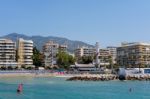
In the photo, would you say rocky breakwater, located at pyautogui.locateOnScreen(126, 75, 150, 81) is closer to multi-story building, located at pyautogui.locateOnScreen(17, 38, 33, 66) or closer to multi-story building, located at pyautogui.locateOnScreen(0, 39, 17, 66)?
multi-story building, located at pyautogui.locateOnScreen(17, 38, 33, 66)

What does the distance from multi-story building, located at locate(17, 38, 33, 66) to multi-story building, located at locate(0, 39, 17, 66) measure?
3457 mm

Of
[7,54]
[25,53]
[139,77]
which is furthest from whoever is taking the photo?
[25,53]

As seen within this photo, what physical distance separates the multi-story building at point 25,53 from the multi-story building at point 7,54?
11.3 feet

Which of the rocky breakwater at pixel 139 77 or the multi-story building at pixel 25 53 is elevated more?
the multi-story building at pixel 25 53

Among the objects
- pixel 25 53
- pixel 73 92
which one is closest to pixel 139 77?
pixel 73 92

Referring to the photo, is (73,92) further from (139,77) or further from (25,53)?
(25,53)

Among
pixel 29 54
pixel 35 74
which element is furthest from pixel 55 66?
pixel 35 74

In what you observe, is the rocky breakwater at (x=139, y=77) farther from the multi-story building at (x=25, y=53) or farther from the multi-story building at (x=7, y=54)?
the multi-story building at (x=7, y=54)

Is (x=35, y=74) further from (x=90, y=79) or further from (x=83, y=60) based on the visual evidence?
(x=83, y=60)

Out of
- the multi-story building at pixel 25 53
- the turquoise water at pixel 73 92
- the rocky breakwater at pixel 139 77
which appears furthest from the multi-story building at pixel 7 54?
the turquoise water at pixel 73 92

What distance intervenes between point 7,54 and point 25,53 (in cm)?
877

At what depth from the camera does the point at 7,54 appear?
175500 millimetres

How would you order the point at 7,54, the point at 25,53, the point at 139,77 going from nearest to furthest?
the point at 139,77, the point at 7,54, the point at 25,53

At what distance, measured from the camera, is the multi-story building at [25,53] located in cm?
17925
